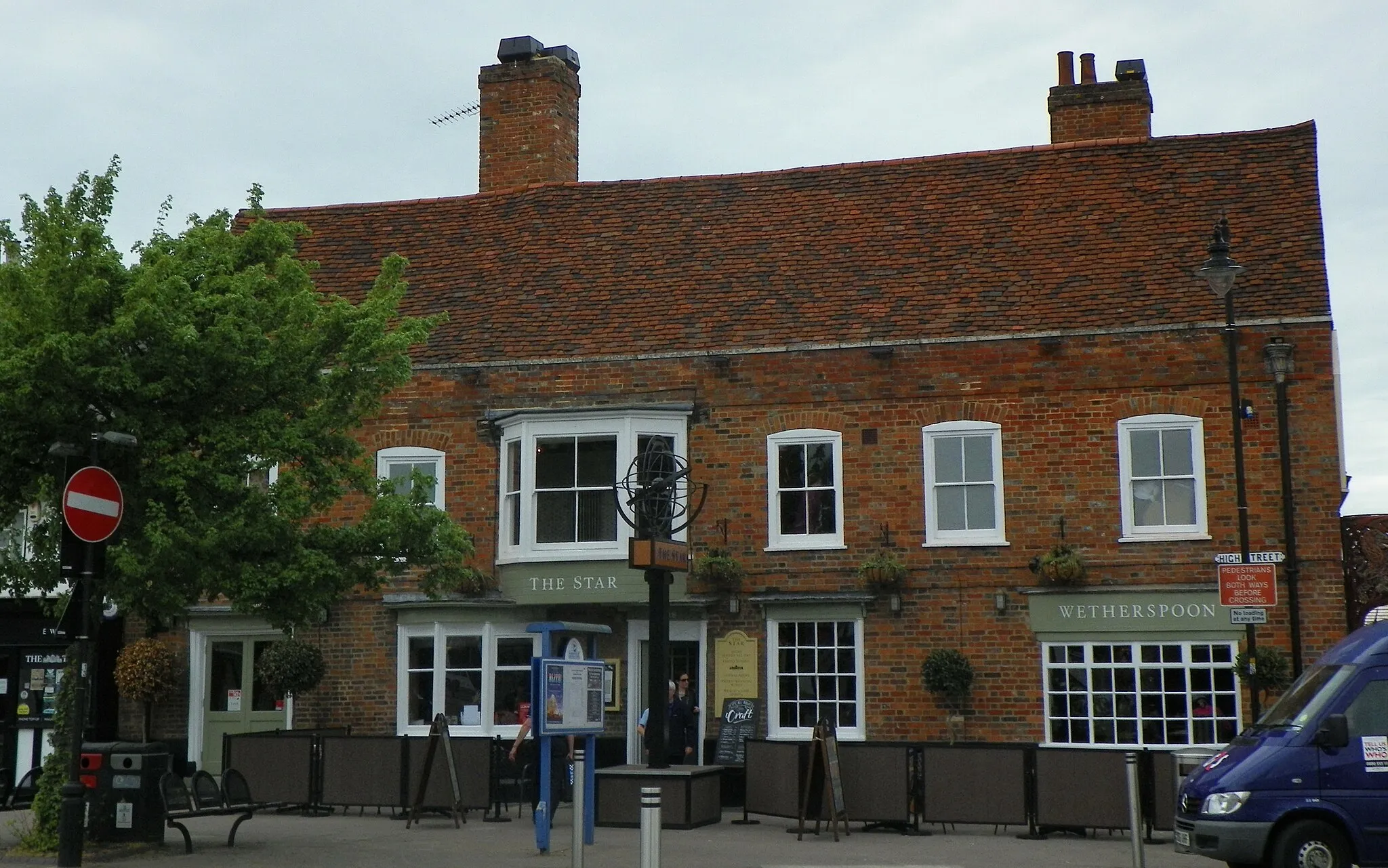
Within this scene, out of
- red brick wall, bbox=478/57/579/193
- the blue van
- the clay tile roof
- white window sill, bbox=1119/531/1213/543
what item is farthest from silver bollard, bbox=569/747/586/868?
red brick wall, bbox=478/57/579/193

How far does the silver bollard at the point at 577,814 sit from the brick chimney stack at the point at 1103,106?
15.9 metres

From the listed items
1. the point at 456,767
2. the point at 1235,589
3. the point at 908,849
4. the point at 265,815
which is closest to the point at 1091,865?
the point at 908,849

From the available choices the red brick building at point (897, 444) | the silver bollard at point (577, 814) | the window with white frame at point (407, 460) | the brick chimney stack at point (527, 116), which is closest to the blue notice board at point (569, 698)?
the silver bollard at point (577, 814)

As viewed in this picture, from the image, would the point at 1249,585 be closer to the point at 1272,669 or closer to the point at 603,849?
the point at 1272,669

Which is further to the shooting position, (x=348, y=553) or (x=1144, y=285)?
(x=1144, y=285)

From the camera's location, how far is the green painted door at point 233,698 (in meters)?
23.5

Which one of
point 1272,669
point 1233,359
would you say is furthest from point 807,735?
point 1233,359

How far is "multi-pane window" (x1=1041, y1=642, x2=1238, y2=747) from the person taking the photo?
66.3 ft

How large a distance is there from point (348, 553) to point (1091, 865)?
7834mm

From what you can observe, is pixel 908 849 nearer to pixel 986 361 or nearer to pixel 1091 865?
pixel 1091 865

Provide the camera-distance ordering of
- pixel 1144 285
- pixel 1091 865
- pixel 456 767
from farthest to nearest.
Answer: pixel 1144 285 → pixel 456 767 → pixel 1091 865

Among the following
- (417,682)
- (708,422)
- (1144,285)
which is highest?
(1144,285)

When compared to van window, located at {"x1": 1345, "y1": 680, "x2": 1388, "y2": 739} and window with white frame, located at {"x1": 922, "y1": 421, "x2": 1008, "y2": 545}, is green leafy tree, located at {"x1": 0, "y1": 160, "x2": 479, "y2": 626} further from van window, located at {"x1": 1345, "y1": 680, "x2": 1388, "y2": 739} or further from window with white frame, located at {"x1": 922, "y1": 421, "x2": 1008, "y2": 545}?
van window, located at {"x1": 1345, "y1": 680, "x2": 1388, "y2": 739}

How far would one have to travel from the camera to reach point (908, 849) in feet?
50.5
